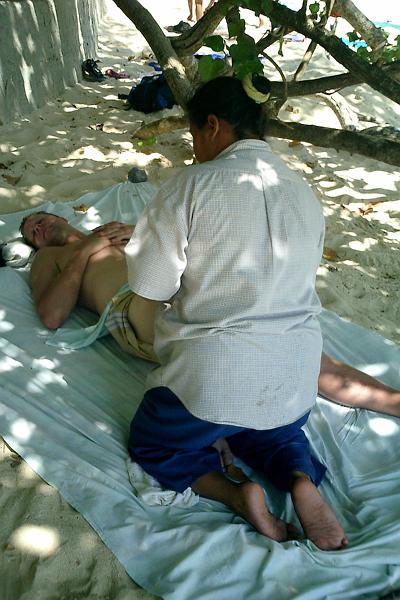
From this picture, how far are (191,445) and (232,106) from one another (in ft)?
3.61

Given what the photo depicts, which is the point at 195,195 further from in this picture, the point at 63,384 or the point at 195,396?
the point at 63,384

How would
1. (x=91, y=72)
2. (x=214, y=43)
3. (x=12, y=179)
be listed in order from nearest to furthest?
(x=214, y=43), (x=12, y=179), (x=91, y=72)

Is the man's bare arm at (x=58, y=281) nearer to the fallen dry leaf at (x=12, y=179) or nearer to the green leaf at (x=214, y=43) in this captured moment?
the green leaf at (x=214, y=43)

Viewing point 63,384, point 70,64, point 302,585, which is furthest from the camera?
point 70,64

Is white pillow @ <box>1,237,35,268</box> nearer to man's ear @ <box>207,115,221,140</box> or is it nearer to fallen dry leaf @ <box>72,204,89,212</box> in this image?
fallen dry leaf @ <box>72,204,89,212</box>

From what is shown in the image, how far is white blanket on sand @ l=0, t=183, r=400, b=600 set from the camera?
1.62 metres

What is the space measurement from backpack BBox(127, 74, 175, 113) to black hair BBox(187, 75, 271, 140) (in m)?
3.88

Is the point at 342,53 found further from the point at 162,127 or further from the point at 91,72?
the point at 91,72

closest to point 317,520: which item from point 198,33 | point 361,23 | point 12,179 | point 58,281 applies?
point 58,281

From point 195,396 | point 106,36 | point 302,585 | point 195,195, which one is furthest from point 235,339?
point 106,36

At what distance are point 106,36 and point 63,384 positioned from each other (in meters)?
8.51

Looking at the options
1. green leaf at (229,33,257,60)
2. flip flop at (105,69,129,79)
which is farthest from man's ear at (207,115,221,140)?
flip flop at (105,69,129,79)

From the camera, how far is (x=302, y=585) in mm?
1596

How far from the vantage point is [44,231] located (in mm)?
3139
